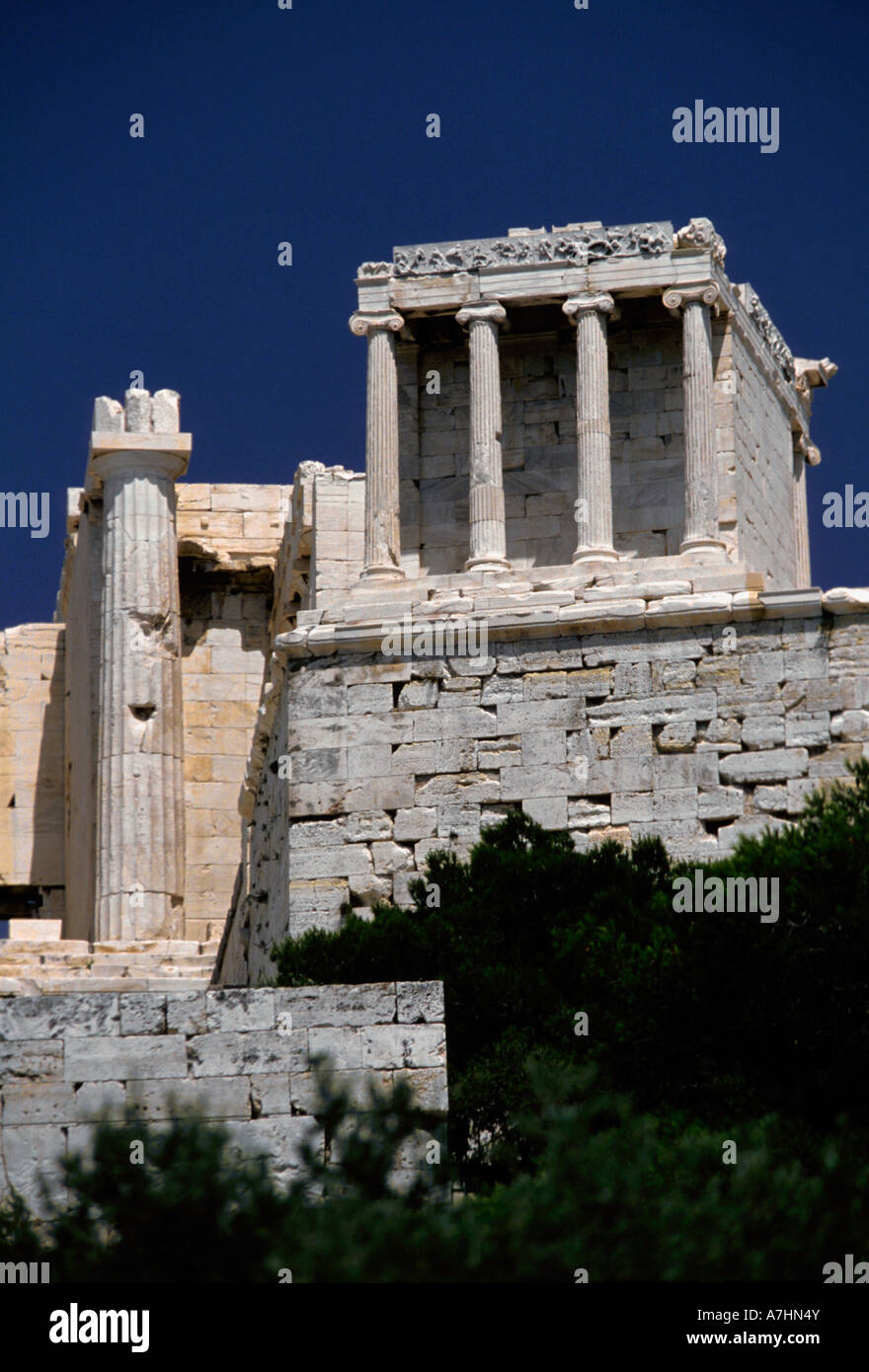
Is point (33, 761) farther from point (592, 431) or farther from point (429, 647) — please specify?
point (429, 647)

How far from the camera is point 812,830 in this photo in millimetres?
22062

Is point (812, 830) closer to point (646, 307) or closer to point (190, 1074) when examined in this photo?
point (190, 1074)

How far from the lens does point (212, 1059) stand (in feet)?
57.4

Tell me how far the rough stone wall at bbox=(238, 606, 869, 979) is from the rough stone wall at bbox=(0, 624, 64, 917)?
620 inches

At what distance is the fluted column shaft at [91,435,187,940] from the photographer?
34156 mm

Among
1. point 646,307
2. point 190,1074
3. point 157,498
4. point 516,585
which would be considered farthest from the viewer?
point 157,498

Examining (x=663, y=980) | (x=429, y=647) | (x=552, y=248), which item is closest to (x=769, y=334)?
(x=552, y=248)

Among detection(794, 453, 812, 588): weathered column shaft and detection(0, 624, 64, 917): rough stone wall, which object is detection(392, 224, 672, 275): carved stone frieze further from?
detection(0, 624, 64, 917): rough stone wall

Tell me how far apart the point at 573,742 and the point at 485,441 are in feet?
15.1

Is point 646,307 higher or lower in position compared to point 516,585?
higher

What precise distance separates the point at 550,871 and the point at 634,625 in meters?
3.17
